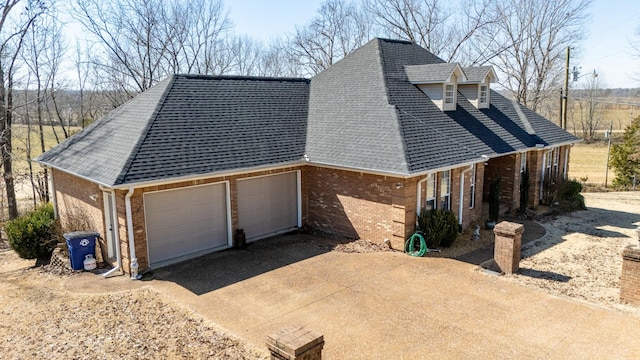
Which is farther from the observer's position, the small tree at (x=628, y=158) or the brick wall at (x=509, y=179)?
the small tree at (x=628, y=158)

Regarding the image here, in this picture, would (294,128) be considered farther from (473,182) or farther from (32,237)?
(32,237)

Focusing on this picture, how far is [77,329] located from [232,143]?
22.5 feet

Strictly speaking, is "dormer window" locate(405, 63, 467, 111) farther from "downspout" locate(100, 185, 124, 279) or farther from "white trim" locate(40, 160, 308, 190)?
"downspout" locate(100, 185, 124, 279)

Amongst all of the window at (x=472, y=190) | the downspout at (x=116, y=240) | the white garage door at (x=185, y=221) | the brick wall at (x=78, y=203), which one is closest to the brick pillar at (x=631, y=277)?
the window at (x=472, y=190)

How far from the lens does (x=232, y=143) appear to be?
1384 cm

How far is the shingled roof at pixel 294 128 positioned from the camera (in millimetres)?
12492

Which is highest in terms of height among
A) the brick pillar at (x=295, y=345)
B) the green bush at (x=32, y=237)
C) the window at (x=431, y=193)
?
the window at (x=431, y=193)

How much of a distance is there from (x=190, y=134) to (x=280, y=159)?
292 centimetres

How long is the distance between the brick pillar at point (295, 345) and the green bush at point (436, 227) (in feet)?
26.8

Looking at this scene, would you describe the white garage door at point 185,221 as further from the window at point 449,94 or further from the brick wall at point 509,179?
the brick wall at point 509,179

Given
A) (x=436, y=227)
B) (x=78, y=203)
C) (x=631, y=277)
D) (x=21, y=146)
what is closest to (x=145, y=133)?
(x=78, y=203)

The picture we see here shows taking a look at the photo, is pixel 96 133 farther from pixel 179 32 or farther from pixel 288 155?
pixel 179 32

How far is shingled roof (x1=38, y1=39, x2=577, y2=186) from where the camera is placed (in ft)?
41.0

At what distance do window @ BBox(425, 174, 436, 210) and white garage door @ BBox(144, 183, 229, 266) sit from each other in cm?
638
